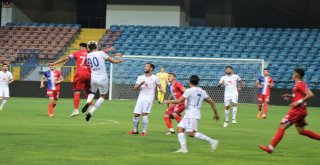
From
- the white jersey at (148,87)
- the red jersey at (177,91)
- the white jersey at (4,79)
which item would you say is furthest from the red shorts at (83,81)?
the white jersey at (4,79)

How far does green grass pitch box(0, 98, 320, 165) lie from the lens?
13656mm

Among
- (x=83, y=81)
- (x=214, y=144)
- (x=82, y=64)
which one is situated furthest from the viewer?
(x=82, y=64)

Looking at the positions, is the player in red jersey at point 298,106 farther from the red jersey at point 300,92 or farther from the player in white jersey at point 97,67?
the player in white jersey at point 97,67

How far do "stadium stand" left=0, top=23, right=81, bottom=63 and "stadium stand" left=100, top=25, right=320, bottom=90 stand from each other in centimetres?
312

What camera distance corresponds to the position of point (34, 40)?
172 feet

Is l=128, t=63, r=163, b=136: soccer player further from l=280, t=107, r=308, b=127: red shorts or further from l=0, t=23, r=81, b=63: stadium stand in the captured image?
l=0, t=23, r=81, b=63: stadium stand

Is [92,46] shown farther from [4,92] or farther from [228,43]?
[228,43]

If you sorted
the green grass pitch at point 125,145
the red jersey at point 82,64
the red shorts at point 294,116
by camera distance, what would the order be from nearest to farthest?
the green grass pitch at point 125,145
the red shorts at point 294,116
the red jersey at point 82,64

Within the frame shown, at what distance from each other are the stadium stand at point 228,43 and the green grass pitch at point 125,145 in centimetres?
2314

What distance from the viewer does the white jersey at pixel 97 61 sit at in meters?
20.7

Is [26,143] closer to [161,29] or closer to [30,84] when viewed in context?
[30,84]

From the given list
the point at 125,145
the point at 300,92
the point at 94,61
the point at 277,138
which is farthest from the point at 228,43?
the point at 277,138

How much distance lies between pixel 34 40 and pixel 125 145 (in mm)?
37289

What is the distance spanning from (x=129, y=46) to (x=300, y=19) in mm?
13803
